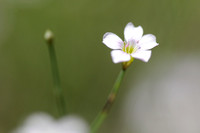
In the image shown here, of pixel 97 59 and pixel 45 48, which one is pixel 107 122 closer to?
pixel 97 59

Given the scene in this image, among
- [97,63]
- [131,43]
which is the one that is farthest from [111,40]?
[97,63]

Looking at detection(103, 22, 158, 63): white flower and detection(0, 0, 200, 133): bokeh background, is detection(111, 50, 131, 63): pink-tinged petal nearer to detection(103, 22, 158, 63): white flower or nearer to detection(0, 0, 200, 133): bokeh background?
detection(103, 22, 158, 63): white flower

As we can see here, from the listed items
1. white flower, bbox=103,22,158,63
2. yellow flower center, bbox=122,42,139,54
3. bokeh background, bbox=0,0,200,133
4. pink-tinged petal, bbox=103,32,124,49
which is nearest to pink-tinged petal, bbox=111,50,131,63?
white flower, bbox=103,22,158,63

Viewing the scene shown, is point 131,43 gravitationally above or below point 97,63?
above

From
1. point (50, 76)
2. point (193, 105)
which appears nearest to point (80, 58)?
point (50, 76)

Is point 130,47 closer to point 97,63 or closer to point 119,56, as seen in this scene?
point 119,56

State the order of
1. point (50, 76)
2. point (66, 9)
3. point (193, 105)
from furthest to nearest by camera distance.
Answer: point (66, 9) → point (50, 76) → point (193, 105)

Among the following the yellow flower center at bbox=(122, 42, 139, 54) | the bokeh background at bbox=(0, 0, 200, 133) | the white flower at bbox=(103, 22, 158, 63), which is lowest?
the bokeh background at bbox=(0, 0, 200, 133)
